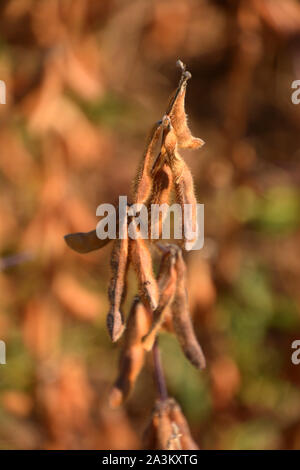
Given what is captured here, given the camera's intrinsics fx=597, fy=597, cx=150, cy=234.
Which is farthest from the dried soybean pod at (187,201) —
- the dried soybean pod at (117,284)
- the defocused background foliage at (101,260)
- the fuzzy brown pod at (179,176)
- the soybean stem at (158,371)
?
the defocused background foliage at (101,260)

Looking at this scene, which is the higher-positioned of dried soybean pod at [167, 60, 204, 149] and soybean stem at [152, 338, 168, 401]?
dried soybean pod at [167, 60, 204, 149]

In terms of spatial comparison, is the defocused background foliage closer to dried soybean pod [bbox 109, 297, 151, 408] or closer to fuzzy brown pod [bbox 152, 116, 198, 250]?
dried soybean pod [bbox 109, 297, 151, 408]

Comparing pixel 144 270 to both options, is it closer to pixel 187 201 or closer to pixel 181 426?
pixel 187 201

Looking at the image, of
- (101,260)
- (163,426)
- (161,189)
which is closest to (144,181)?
(161,189)

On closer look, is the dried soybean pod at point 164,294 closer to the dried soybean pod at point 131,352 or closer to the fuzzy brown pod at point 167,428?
the dried soybean pod at point 131,352

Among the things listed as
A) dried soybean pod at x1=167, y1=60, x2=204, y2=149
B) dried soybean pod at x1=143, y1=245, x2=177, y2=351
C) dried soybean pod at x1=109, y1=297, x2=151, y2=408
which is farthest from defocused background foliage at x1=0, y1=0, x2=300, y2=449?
dried soybean pod at x1=167, y1=60, x2=204, y2=149
